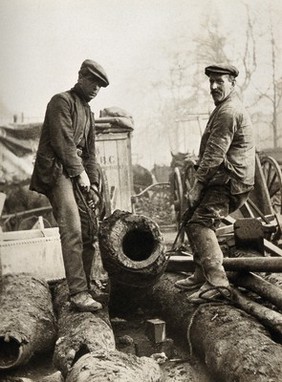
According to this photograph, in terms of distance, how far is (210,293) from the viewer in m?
3.70

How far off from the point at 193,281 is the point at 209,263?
1.66 ft

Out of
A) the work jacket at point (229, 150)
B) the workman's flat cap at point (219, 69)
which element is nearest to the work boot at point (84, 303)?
the work jacket at point (229, 150)

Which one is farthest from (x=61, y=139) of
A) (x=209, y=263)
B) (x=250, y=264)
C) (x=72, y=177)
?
(x=250, y=264)

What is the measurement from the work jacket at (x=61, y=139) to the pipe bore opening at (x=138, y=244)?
0.78 metres

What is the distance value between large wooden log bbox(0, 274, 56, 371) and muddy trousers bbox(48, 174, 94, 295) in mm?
340

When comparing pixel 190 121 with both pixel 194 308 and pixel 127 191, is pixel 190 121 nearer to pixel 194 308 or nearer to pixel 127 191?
pixel 127 191

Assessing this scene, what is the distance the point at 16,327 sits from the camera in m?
3.38

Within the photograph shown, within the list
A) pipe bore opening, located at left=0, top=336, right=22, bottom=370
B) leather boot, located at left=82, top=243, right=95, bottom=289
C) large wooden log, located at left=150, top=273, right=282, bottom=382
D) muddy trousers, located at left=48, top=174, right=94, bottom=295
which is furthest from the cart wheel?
pipe bore opening, located at left=0, top=336, right=22, bottom=370

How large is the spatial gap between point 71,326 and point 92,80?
1.88 meters

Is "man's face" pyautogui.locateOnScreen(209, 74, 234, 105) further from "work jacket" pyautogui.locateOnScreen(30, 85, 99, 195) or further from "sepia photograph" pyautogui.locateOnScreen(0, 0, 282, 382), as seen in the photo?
"work jacket" pyautogui.locateOnScreen(30, 85, 99, 195)

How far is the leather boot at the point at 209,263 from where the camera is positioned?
3680 millimetres

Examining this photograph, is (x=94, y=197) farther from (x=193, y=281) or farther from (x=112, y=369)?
(x=112, y=369)

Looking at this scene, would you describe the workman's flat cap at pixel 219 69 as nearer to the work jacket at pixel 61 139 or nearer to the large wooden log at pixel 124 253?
the work jacket at pixel 61 139

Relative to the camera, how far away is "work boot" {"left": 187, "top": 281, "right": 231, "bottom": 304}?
3643 mm
